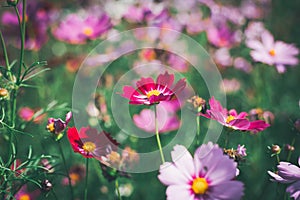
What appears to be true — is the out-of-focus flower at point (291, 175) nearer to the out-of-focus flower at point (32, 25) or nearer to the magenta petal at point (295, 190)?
the magenta petal at point (295, 190)

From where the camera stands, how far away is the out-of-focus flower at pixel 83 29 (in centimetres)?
163

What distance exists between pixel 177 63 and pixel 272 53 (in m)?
0.40

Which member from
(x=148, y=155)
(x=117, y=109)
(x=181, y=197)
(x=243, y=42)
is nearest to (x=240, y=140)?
(x=148, y=155)

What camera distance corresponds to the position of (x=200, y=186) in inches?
28.9

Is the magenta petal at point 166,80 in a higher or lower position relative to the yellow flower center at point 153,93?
higher

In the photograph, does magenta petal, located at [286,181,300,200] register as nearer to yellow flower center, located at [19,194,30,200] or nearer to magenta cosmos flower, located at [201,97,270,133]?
magenta cosmos flower, located at [201,97,270,133]

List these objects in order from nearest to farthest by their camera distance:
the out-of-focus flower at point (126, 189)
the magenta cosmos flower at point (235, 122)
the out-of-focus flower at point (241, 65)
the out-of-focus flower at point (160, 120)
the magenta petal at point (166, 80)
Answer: the magenta cosmos flower at point (235, 122), the magenta petal at point (166, 80), the out-of-focus flower at point (126, 189), the out-of-focus flower at point (160, 120), the out-of-focus flower at point (241, 65)

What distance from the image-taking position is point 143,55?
170 centimetres

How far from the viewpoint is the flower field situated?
0.90m

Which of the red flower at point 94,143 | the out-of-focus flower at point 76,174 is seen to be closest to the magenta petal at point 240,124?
the red flower at point 94,143

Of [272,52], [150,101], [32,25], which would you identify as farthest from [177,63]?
[150,101]

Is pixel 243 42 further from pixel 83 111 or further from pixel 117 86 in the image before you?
pixel 83 111

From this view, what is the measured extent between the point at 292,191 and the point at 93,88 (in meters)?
1.08

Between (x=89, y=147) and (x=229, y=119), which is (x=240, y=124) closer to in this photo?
(x=229, y=119)
